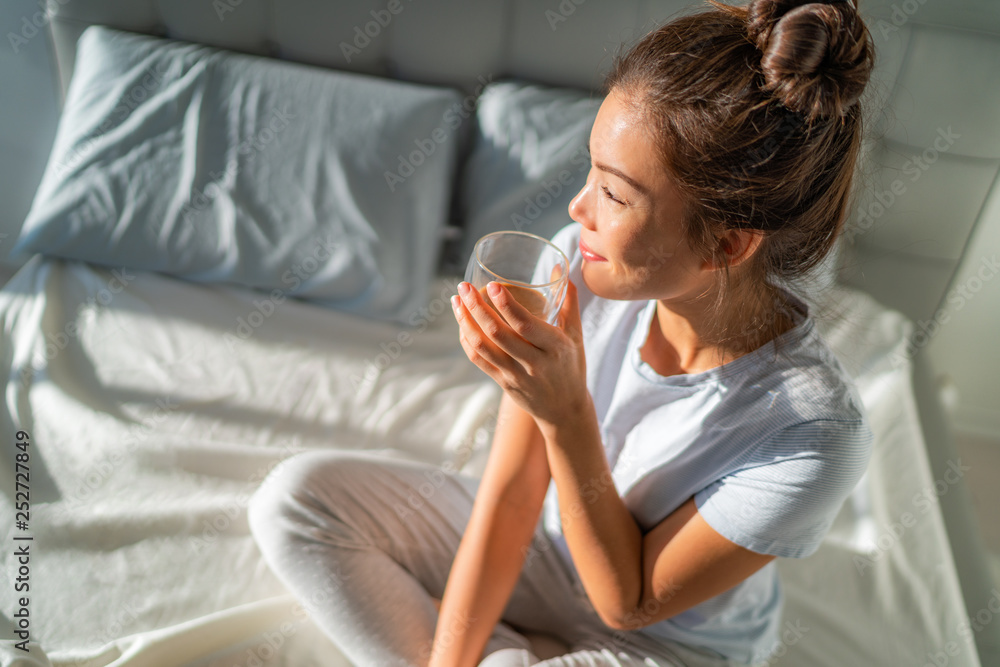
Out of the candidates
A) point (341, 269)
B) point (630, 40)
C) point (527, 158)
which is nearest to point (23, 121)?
point (341, 269)

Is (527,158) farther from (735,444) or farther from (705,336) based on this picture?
(735,444)

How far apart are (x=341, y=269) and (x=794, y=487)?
3.24 feet

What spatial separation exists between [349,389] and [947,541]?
1.14 m

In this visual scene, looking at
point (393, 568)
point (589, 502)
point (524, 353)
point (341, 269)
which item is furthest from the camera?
point (341, 269)

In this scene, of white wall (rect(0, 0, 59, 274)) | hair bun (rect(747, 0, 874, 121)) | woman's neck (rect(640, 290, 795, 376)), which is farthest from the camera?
white wall (rect(0, 0, 59, 274))

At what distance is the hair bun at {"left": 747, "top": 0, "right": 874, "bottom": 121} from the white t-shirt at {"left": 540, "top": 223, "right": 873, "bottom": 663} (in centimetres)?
30

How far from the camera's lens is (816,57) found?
62 cm

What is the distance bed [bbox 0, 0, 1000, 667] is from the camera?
1.13 meters

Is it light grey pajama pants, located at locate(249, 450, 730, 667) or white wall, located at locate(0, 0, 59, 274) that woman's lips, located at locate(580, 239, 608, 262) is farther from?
white wall, located at locate(0, 0, 59, 274)

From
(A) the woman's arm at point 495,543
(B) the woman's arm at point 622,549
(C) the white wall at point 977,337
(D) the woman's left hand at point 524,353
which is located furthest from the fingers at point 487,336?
(C) the white wall at point 977,337

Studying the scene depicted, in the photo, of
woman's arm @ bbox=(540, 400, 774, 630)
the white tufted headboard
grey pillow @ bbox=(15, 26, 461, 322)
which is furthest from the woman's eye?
the white tufted headboard

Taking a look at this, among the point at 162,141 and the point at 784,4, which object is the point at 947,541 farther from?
the point at 162,141

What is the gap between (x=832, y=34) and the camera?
2.01ft

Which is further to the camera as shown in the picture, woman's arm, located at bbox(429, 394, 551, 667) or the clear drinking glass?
woman's arm, located at bbox(429, 394, 551, 667)
